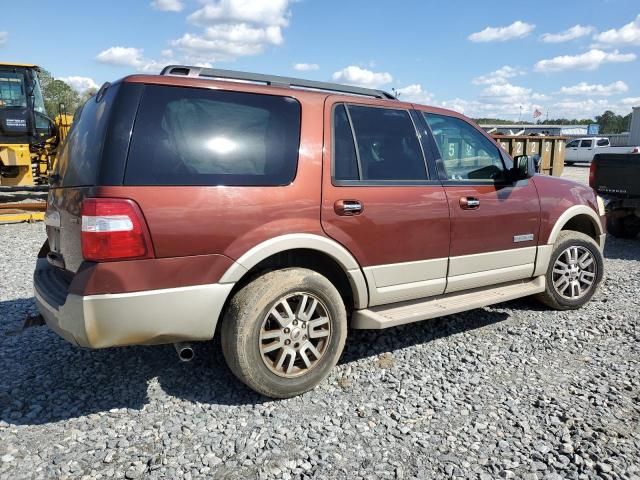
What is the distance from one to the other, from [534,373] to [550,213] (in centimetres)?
162

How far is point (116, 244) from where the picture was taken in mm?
2654

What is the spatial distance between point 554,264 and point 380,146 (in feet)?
→ 7.42

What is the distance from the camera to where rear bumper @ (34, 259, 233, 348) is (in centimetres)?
266

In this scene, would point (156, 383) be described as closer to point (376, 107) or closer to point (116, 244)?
point (116, 244)

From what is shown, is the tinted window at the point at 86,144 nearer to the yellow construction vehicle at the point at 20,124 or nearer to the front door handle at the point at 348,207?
the front door handle at the point at 348,207

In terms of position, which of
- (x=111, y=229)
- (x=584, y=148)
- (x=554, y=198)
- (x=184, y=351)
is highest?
(x=584, y=148)

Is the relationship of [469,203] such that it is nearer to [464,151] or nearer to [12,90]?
[464,151]

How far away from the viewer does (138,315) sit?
2730mm

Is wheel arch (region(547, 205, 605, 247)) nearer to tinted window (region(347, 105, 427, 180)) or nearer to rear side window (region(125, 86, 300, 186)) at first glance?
tinted window (region(347, 105, 427, 180))

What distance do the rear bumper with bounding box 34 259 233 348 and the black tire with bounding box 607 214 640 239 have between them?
8142 mm

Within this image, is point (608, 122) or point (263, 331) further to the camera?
point (608, 122)

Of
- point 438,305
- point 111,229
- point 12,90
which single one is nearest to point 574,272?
point 438,305

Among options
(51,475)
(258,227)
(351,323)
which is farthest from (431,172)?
(51,475)

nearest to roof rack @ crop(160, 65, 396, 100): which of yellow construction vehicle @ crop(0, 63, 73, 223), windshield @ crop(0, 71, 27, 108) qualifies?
yellow construction vehicle @ crop(0, 63, 73, 223)
